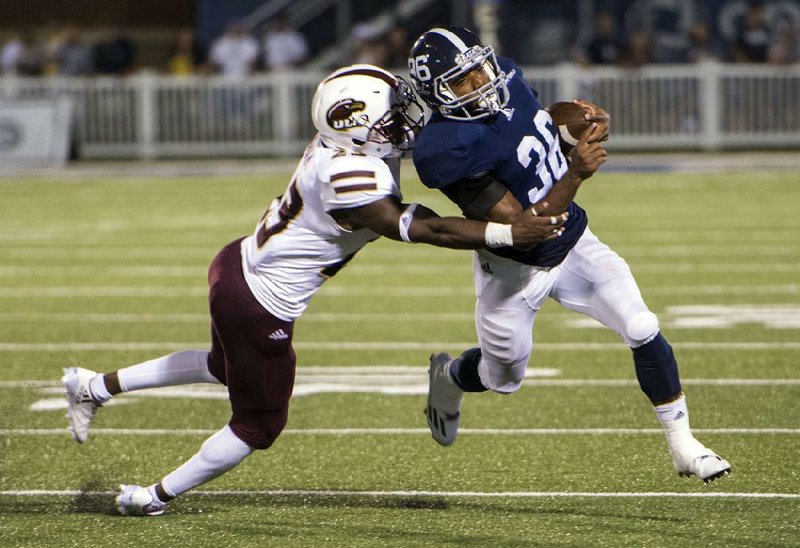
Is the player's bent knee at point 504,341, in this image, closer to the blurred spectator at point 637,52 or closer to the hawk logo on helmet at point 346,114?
the hawk logo on helmet at point 346,114

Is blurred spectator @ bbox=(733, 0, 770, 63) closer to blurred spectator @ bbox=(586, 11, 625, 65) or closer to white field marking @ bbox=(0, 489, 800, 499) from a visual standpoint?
blurred spectator @ bbox=(586, 11, 625, 65)

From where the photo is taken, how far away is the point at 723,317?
7.99 m

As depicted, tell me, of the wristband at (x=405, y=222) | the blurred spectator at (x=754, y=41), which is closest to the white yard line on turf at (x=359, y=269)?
the wristband at (x=405, y=222)

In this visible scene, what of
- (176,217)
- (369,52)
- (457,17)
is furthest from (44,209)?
(457,17)

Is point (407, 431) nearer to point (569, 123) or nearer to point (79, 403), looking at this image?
point (79, 403)

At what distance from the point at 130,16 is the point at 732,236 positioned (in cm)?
1354

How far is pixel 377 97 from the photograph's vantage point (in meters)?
4.15

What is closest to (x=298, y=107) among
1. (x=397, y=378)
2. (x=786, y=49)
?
(x=786, y=49)

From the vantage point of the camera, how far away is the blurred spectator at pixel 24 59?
19516 millimetres

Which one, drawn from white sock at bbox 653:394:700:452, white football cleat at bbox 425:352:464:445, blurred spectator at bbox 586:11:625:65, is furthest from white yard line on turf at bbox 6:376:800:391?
blurred spectator at bbox 586:11:625:65

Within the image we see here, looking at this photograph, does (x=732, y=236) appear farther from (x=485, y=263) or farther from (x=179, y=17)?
(x=179, y=17)

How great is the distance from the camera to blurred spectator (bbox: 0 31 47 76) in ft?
64.0

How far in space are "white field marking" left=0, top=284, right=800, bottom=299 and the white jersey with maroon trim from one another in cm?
463

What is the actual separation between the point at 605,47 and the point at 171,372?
13.6 metres
